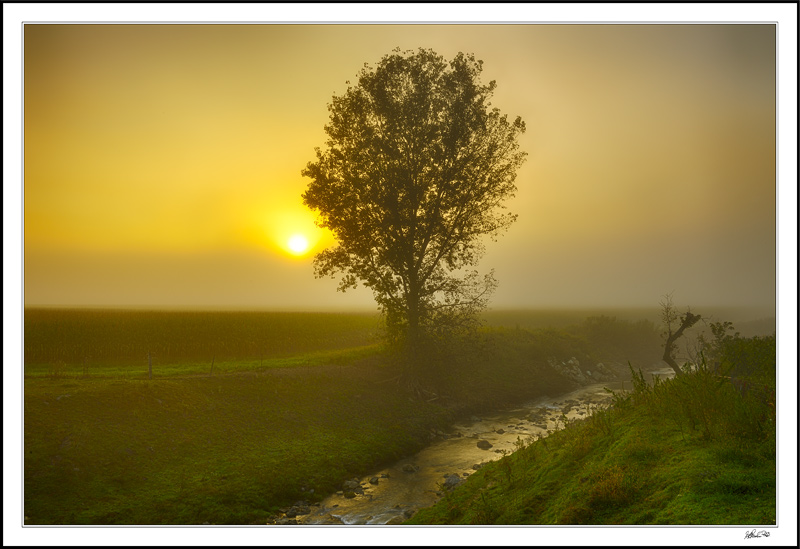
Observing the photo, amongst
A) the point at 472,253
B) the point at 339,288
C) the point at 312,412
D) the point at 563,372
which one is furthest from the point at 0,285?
the point at 563,372

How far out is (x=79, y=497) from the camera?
13094 mm

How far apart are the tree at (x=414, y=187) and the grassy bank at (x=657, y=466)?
555 inches

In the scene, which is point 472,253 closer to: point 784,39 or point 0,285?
point 784,39

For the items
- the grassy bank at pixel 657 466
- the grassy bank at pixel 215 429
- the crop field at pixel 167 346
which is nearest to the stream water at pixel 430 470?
the grassy bank at pixel 215 429

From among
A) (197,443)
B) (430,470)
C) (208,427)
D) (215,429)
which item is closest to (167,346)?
(208,427)

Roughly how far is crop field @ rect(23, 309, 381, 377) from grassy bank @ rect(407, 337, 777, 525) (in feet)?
58.8

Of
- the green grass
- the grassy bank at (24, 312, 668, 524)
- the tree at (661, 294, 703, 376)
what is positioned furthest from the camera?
the tree at (661, 294, 703, 376)

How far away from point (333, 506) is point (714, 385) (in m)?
11.7

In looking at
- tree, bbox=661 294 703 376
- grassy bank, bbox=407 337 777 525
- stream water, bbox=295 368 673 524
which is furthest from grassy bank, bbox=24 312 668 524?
tree, bbox=661 294 703 376

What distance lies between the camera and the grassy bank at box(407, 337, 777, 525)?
25.6 feet

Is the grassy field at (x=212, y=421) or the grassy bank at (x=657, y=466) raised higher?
the grassy bank at (x=657, y=466)

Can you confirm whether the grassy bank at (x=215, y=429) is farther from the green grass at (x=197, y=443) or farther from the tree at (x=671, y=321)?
the tree at (x=671, y=321)

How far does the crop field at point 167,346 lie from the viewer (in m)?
27.5

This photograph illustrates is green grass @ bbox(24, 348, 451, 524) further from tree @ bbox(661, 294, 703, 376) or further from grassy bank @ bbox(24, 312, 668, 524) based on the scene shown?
tree @ bbox(661, 294, 703, 376)
